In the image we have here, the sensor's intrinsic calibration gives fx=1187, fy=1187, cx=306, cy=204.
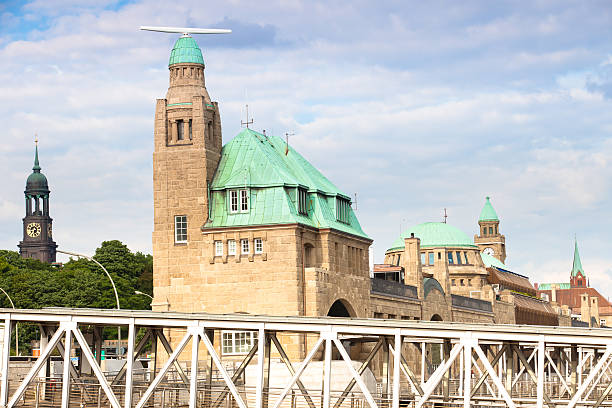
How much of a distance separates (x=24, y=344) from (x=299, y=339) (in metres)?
47.4

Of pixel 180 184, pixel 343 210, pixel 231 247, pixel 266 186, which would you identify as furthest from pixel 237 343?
pixel 343 210

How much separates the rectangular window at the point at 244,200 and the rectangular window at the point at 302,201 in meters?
3.62

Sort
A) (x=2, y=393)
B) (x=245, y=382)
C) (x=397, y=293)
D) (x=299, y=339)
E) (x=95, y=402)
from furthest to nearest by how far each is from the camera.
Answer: (x=397, y=293) → (x=299, y=339) → (x=245, y=382) → (x=95, y=402) → (x=2, y=393)

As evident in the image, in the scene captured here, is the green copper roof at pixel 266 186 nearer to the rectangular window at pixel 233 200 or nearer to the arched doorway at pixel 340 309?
the rectangular window at pixel 233 200

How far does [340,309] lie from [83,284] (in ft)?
155

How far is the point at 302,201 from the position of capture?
269ft

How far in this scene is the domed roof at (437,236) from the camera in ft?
490

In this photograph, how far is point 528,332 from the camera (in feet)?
140

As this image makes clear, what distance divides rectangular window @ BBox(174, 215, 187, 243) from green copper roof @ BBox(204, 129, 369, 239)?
167 cm

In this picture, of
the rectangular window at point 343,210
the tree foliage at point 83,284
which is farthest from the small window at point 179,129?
the tree foliage at point 83,284

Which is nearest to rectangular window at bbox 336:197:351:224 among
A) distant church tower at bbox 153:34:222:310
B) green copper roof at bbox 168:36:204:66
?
distant church tower at bbox 153:34:222:310

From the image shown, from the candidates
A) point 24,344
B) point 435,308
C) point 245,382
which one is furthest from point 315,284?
point 24,344

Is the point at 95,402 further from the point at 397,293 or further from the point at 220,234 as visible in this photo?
the point at 397,293

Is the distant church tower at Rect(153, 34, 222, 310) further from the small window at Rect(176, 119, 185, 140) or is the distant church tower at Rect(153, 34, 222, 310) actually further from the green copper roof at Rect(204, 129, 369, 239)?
the green copper roof at Rect(204, 129, 369, 239)
